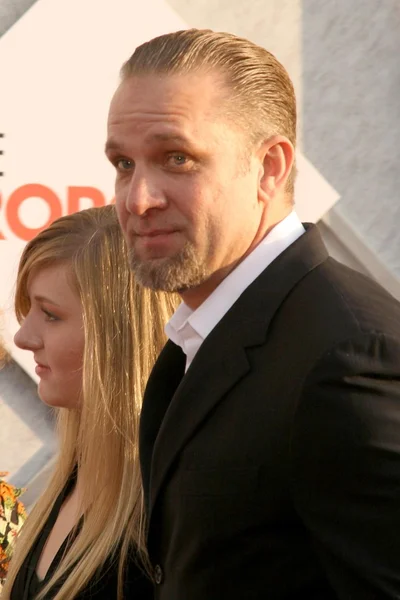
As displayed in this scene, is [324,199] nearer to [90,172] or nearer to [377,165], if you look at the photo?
[377,165]

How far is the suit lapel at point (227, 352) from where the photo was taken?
139cm

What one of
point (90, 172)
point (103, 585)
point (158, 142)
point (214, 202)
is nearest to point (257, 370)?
point (214, 202)

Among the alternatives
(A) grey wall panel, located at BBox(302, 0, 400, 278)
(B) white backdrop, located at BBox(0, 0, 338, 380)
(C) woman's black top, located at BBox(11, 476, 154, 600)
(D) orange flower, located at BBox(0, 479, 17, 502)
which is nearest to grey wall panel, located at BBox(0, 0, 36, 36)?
(B) white backdrop, located at BBox(0, 0, 338, 380)

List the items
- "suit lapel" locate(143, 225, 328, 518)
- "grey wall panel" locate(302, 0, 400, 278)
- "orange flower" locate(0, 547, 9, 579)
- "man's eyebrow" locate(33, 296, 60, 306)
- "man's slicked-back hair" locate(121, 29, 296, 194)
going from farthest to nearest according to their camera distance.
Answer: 1. "grey wall panel" locate(302, 0, 400, 278)
2. "orange flower" locate(0, 547, 9, 579)
3. "man's eyebrow" locate(33, 296, 60, 306)
4. "man's slicked-back hair" locate(121, 29, 296, 194)
5. "suit lapel" locate(143, 225, 328, 518)

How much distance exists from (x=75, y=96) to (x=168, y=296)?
6.40ft

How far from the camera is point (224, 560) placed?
1331mm

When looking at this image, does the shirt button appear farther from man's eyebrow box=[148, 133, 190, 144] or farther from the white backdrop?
the white backdrop

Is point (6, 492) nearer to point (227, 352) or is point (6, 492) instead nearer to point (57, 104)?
point (227, 352)

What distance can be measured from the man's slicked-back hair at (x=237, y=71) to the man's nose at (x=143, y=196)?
0.49ft

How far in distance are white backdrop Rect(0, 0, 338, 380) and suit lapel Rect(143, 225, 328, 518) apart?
8.00ft

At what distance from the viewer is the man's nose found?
4.73 feet

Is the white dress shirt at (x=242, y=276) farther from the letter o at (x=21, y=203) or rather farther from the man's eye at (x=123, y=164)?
the letter o at (x=21, y=203)

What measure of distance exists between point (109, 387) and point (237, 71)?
2.53 feet

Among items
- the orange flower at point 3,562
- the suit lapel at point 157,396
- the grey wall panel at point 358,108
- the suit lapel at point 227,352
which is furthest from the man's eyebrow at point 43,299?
the grey wall panel at point 358,108
